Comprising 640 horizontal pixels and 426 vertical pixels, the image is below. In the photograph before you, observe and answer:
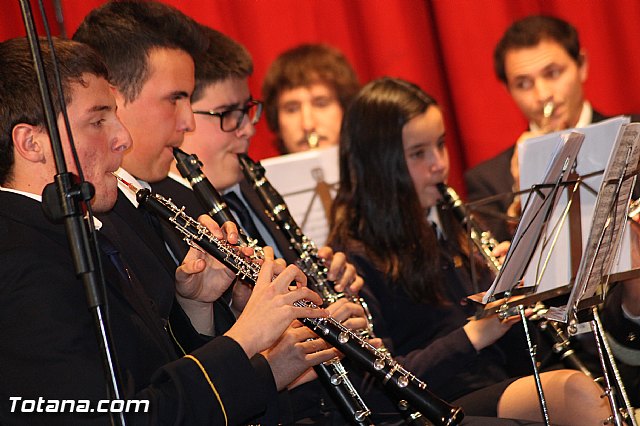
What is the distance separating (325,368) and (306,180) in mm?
1171

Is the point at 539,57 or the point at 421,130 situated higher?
the point at 539,57

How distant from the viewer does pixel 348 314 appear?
2166 millimetres

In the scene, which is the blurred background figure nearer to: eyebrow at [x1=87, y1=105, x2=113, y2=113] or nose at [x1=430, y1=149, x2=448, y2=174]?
nose at [x1=430, y1=149, x2=448, y2=174]

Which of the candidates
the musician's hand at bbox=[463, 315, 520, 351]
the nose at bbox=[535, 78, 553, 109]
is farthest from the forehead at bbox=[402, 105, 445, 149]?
the nose at bbox=[535, 78, 553, 109]

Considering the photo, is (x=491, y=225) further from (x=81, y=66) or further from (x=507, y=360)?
(x=81, y=66)

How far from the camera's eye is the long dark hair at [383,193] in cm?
261

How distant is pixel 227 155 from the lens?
106 inches

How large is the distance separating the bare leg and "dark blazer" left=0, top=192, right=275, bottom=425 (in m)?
0.82

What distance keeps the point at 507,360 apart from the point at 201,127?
118cm

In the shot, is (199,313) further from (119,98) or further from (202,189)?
(119,98)

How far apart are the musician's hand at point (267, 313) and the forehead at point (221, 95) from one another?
111 cm

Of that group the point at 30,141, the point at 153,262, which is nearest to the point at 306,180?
the point at 153,262

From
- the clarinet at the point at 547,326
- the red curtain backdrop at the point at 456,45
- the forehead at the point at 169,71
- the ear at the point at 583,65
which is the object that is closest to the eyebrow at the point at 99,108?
the forehead at the point at 169,71

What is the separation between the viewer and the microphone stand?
130 centimetres
